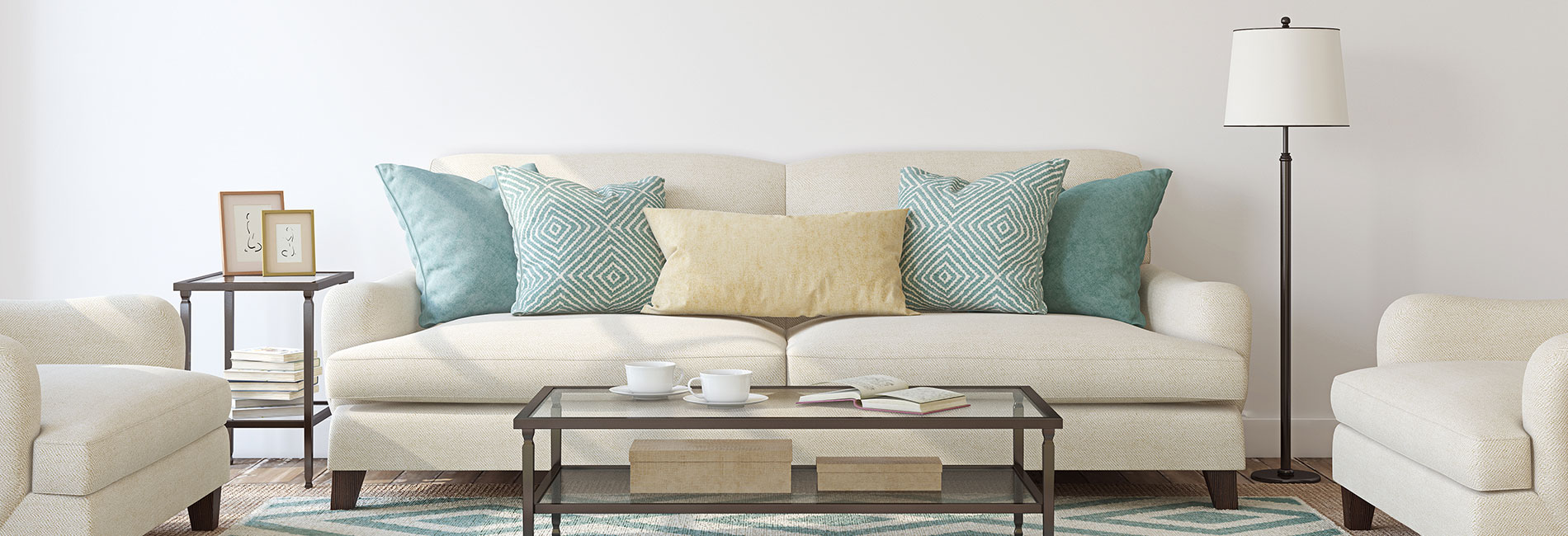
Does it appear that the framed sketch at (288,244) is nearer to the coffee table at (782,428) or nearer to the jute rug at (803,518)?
the jute rug at (803,518)

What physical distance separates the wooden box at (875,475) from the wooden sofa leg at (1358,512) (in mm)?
1083

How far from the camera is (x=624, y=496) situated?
2.20 m

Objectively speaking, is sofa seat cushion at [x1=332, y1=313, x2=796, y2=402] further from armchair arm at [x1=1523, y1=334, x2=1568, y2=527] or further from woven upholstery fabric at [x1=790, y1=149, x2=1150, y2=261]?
armchair arm at [x1=1523, y1=334, x2=1568, y2=527]

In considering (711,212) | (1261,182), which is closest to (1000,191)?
(711,212)

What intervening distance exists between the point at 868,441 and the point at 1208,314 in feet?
2.88

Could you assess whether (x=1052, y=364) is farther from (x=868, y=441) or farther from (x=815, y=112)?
(x=815, y=112)

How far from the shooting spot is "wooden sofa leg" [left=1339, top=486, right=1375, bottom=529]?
8.66ft

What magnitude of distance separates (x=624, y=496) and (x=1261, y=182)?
243 cm

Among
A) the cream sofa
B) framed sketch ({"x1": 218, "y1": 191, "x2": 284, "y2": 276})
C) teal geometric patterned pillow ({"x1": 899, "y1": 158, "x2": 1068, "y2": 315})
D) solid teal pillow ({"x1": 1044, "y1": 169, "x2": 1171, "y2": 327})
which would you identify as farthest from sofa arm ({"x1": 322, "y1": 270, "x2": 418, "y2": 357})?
solid teal pillow ({"x1": 1044, "y1": 169, "x2": 1171, "y2": 327})

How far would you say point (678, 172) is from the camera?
348cm

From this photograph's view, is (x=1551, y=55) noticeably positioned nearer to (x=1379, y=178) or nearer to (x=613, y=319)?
(x=1379, y=178)

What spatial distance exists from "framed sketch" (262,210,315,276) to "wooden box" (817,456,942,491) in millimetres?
1790

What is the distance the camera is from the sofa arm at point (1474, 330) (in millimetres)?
2590

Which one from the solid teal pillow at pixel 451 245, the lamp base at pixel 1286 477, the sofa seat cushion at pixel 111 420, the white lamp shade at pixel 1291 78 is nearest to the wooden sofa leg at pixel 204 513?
the sofa seat cushion at pixel 111 420
